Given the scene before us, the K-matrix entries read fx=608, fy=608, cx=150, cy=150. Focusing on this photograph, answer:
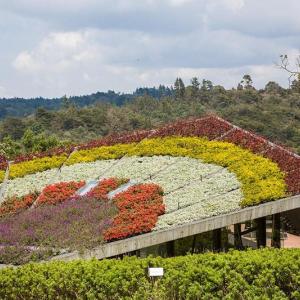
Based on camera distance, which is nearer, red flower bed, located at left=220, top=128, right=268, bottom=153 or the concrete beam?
the concrete beam

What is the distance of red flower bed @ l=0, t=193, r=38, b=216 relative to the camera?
15.7 m

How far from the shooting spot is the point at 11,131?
243 feet

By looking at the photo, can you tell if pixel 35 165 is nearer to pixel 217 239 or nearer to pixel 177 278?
pixel 217 239

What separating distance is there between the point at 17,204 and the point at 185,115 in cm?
6045

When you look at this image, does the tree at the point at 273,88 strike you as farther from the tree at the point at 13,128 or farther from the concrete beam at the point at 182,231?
the concrete beam at the point at 182,231

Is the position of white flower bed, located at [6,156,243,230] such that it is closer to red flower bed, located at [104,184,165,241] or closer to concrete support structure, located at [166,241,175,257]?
red flower bed, located at [104,184,165,241]

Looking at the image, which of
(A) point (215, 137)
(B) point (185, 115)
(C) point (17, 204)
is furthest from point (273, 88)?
(C) point (17, 204)

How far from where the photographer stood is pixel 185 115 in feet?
248

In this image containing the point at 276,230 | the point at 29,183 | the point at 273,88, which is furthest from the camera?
the point at 273,88

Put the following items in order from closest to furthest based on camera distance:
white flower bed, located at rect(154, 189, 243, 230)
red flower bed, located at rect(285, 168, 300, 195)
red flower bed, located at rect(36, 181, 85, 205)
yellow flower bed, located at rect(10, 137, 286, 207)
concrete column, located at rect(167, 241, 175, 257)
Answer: white flower bed, located at rect(154, 189, 243, 230) < red flower bed, located at rect(285, 168, 300, 195) < yellow flower bed, located at rect(10, 137, 286, 207) < concrete column, located at rect(167, 241, 175, 257) < red flower bed, located at rect(36, 181, 85, 205)

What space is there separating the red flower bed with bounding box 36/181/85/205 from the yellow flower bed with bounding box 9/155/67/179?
1.99 meters

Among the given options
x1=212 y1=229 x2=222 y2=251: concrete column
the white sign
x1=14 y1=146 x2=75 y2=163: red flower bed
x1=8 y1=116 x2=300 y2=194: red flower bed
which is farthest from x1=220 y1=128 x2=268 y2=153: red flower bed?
the white sign

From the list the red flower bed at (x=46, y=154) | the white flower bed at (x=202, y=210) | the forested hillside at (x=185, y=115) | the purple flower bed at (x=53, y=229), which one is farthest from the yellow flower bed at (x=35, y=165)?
the forested hillside at (x=185, y=115)

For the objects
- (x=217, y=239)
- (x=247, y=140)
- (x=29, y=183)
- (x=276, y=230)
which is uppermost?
(x=247, y=140)
